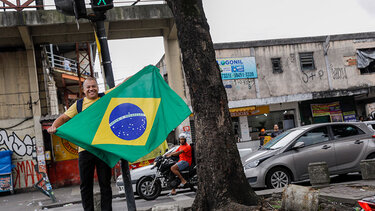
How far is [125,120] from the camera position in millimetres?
4902

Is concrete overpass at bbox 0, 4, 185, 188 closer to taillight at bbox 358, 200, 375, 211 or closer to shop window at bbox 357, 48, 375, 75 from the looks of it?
shop window at bbox 357, 48, 375, 75

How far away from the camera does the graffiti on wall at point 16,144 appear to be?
17.6 metres

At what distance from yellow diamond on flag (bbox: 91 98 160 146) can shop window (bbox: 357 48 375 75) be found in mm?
23873

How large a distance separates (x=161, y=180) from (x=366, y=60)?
65.8ft

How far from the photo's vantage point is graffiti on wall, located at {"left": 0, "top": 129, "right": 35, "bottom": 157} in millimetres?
17578

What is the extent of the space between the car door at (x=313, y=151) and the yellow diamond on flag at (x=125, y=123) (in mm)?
5617

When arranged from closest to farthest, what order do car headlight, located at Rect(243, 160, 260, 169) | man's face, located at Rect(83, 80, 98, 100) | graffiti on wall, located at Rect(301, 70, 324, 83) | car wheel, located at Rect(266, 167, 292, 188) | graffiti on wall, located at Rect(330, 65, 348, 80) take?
man's face, located at Rect(83, 80, 98, 100), car wheel, located at Rect(266, 167, 292, 188), car headlight, located at Rect(243, 160, 260, 169), graffiti on wall, located at Rect(301, 70, 324, 83), graffiti on wall, located at Rect(330, 65, 348, 80)

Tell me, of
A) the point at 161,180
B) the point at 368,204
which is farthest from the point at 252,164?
the point at 368,204

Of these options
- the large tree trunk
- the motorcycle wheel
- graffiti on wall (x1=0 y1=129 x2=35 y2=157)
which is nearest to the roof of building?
graffiti on wall (x1=0 y1=129 x2=35 y2=157)

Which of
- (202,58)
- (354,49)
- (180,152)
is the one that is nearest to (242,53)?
(354,49)

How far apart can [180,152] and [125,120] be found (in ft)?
20.2

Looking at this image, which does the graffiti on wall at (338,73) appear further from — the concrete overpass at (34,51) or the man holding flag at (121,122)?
the man holding flag at (121,122)

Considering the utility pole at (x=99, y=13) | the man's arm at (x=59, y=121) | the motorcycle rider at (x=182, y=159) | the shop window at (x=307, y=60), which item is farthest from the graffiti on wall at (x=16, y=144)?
the shop window at (x=307, y=60)

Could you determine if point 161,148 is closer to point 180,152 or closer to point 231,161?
point 180,152
